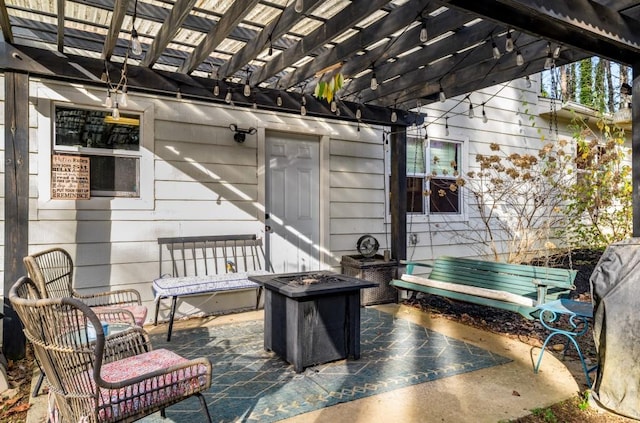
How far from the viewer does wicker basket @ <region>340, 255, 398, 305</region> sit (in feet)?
17.1

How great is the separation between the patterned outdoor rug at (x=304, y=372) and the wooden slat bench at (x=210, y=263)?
49cm

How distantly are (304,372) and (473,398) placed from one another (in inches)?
47.8

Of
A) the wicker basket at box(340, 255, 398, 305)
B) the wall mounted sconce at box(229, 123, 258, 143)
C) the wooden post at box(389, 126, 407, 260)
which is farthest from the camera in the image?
the wooden post at box(389, 126, 407, 260)

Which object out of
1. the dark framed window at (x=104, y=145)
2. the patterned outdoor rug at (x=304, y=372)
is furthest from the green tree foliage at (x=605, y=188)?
the dark framed window at (x=104, y=145)

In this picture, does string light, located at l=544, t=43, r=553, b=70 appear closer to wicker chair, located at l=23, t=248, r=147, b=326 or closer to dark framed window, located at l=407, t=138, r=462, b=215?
dark framed window, located at l=407, t=138, r=462, b=215

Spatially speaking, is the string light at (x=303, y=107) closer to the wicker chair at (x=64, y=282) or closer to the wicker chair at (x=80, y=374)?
the wicker chair at (x=64, y=282)

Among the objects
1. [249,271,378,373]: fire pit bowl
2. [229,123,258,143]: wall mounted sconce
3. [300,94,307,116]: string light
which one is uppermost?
[300,94,307,116]: string light

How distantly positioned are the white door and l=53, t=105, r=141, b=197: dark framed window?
1.60 m

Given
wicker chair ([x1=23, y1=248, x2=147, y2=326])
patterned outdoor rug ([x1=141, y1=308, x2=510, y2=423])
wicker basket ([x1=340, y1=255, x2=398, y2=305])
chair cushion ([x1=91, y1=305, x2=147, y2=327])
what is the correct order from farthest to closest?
wicker basket ([x1=340, y1=255, x2=398, y2=305])
chair cushion ([x1=91, y1=305, x2=147, y2=327])
wicker chair ([x1=23, y1=248, x2=147, y2=326])
patterned outdoor rug ([x1=141, y1=308, x2=510, y2=423])

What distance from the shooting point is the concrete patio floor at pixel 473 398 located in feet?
7.99

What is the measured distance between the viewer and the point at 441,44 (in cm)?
357

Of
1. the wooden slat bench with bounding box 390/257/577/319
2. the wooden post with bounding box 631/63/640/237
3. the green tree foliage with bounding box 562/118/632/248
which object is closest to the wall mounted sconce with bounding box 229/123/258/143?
the wooden slat bench with bounding box 390/257/577/319

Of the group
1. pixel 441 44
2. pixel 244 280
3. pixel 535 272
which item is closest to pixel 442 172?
pixel 535 272

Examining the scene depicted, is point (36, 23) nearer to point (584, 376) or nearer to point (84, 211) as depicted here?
point (84, 211)
